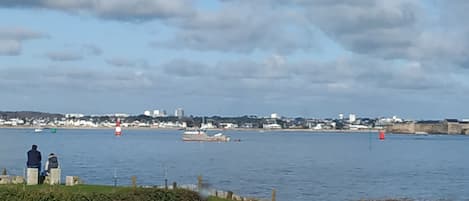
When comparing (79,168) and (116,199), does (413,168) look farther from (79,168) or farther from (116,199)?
(116,199)

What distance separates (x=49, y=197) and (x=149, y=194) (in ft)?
10.4

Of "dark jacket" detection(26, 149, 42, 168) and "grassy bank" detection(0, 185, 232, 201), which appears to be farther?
"dark jacket" detection(26, 149, 42, 168)

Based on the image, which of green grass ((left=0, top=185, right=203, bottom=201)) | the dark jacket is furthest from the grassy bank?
the dark jacket

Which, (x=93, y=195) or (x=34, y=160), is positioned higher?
(x=34, y=160)

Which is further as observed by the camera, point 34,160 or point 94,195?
point 34,160

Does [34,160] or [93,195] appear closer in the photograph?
[93,195]

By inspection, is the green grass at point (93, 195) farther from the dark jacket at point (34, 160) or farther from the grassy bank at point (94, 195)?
the dark jacket at point (34, 160)

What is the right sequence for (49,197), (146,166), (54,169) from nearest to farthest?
(49,197) < (54,169) < (146,166)

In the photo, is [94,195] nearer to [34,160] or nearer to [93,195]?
[93,195]

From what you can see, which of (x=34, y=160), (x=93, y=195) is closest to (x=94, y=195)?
(x=93, y=195)

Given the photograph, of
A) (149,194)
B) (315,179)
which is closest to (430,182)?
(315,179)

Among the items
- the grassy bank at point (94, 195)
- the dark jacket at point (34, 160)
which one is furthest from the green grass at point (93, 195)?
the dark jacket at point (34, 160)

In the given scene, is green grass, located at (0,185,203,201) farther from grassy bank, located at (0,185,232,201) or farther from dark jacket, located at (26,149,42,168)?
dark jacket, located at (26,149,42,168)

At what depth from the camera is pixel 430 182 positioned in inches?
2795
